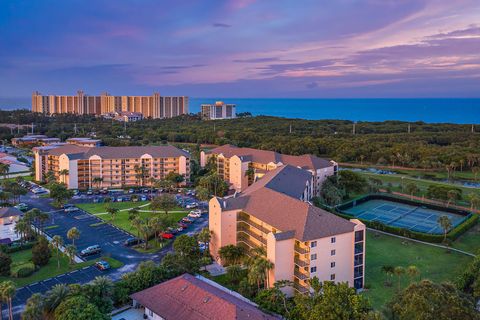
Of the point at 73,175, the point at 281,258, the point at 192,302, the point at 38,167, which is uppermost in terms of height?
the point at 38,167

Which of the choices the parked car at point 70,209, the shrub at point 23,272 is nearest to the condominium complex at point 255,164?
the parked car at point 70,209

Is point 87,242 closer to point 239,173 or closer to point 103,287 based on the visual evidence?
point 103,287

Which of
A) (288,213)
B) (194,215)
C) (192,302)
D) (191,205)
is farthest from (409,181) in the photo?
(192,302)

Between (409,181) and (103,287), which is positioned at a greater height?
(409,181)

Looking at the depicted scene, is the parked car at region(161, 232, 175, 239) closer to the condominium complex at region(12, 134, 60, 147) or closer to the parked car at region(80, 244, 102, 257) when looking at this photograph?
the parked car at region(80, 244, 102, 257)

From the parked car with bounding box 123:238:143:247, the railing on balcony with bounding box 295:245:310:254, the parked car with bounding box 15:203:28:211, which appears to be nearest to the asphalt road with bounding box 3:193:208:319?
the parked car with bounding box 123:238:143:247

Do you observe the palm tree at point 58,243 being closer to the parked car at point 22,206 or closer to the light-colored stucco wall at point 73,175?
the parked car at point 22,206
